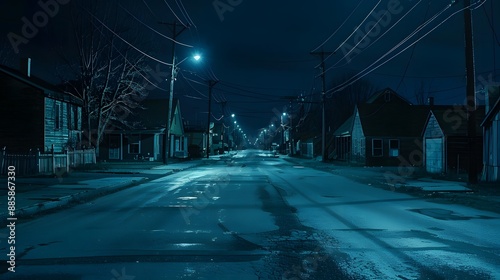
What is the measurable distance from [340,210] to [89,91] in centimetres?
3018

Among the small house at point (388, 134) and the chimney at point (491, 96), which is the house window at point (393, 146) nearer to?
the small house at point (388, 134)

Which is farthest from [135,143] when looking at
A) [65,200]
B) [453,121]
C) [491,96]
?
[65,200]

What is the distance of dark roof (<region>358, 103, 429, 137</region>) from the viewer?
46.1 meters

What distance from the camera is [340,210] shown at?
1452 cm

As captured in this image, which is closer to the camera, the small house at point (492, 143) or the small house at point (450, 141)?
the small house at point (492, 143)

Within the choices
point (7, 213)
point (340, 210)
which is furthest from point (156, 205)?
point (340, 210)

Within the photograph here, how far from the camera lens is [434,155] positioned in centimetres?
3356

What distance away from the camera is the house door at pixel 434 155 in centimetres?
3228

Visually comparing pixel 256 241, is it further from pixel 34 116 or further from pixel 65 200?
pixel 34 116

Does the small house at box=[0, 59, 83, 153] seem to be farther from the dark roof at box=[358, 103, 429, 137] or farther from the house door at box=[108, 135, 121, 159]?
the dark roof at box=[358, 103, 429, 137]

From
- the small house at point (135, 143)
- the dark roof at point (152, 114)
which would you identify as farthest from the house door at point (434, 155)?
the dark roof at point (152, 114)

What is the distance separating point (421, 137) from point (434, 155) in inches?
228

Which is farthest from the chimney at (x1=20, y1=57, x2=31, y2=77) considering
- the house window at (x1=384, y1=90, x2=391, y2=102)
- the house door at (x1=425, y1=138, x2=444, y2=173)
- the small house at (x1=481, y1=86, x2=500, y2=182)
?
the house window at (x1=384, y1=90, x2=391, y2=102)

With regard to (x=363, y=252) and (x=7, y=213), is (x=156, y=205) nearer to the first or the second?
(x=7, y=213)
